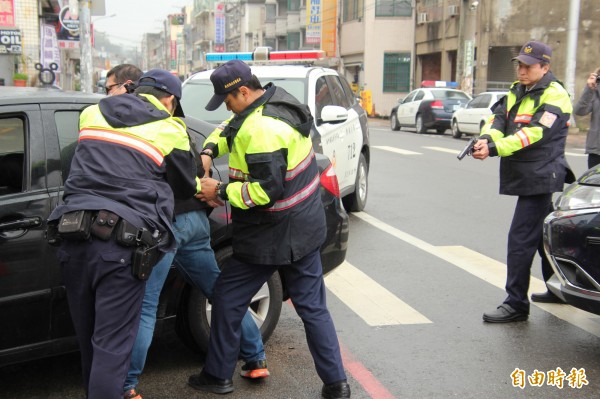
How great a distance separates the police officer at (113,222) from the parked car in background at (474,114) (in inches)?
725

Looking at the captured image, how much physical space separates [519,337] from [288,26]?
5661 centimetres

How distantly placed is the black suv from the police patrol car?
3.75 m

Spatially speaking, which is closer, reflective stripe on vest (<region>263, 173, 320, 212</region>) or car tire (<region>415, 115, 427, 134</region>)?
reflective stripe on vest (<region>263, 173, 320, 212</region>)

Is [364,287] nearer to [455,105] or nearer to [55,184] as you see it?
[55,184]

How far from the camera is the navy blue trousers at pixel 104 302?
10.0ft

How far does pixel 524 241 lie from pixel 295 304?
6.57ft

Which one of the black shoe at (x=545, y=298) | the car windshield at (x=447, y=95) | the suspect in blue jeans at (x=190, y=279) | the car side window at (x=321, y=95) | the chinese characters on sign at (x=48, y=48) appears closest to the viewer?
the suspect in blue jeans at (x=190, y=279)

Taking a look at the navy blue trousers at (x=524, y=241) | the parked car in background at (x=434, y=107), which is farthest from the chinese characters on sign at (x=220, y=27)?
the navy blue trousers at (x=524, y=241)

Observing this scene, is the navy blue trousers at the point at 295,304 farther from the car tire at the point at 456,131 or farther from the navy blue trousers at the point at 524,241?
the car tire at the point at 456,131

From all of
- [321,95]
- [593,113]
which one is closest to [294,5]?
[321,95]

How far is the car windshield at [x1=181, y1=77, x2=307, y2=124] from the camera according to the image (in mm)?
7919

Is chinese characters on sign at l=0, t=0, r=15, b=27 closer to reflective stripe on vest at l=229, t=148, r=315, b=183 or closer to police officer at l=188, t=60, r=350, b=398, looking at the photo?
police officer at l=188, t=60, r=350, b=398

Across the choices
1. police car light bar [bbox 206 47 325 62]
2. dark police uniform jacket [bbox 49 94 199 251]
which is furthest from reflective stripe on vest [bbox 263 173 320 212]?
police car light bar [bbox 206 47 325 62]

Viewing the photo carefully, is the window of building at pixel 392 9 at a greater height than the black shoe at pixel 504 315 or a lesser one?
greater
